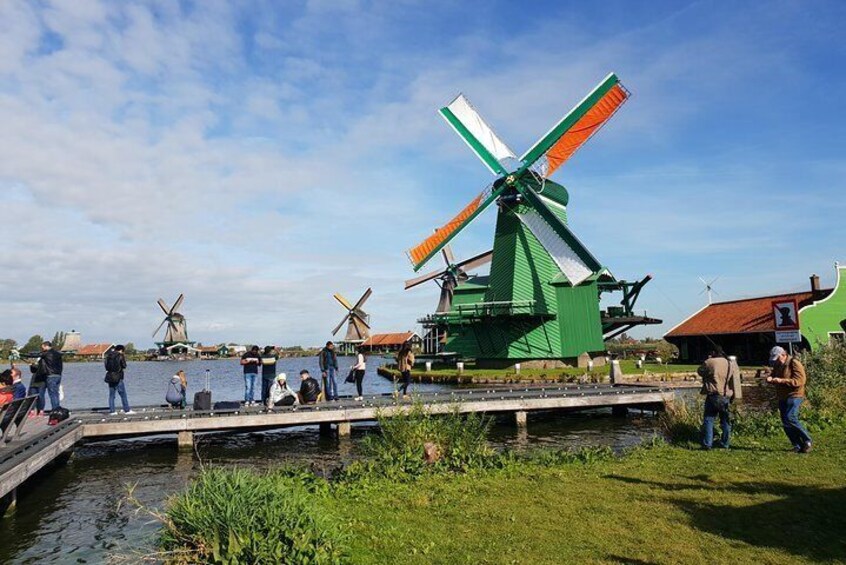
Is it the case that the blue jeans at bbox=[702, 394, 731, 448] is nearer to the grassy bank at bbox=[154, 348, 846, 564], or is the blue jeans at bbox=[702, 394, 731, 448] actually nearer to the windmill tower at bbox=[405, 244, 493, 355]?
the grassy bank at bbox=[154, 348, 846, 564]

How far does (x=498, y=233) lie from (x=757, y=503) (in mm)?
37300

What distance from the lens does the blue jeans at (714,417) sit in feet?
37.4

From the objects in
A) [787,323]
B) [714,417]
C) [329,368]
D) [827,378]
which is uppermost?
[787,323]

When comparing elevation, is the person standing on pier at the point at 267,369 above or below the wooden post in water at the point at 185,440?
above

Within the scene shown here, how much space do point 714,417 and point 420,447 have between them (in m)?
5.96

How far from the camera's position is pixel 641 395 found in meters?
22.0

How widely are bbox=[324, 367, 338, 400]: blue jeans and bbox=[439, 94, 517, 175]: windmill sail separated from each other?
2612 cm

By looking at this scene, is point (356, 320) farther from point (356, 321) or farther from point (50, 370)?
point (50, 370)

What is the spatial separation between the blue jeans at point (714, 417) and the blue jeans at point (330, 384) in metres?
11.7

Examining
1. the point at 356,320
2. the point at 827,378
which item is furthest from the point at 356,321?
the point at 827,378

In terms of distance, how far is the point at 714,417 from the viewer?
11586 mm

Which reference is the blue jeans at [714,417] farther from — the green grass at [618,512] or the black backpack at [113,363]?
the black backpack at [113,363]

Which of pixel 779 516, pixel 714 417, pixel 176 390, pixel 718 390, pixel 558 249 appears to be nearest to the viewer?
pixel 779 516

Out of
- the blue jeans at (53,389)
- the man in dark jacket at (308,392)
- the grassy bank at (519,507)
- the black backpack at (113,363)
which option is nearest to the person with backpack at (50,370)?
the blue jeans at (53,389)
